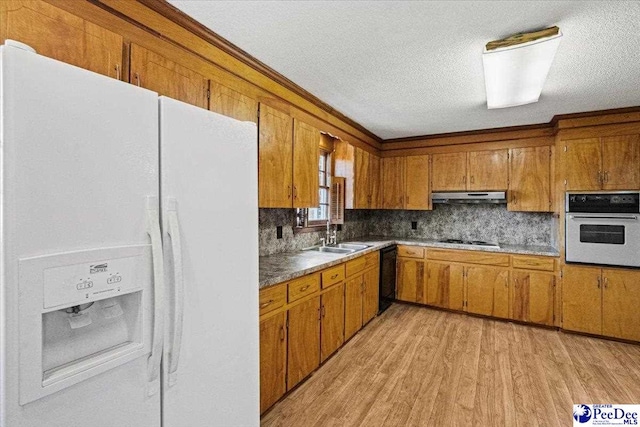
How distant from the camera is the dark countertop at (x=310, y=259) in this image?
7.32ft

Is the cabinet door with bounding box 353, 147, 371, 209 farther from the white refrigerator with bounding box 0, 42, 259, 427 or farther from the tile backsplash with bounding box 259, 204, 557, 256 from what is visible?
the white refrigerator with bounding box 0, 42, 259, 427

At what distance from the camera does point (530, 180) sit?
411cm

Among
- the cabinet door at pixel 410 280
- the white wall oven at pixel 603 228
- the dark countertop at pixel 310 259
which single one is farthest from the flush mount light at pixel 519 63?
the cabinet door at pixel 410 280

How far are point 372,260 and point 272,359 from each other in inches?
79.5

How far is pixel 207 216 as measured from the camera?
1.28 meters

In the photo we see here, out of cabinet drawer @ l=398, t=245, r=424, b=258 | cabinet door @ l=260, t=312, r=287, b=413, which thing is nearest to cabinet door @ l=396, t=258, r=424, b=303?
cabinet drawer @ l=398, t=245, r=424, b=258

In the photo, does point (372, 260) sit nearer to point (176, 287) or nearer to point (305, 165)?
point (305, 165)

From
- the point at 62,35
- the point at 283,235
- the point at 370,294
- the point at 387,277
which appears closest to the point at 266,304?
the point at 283,235

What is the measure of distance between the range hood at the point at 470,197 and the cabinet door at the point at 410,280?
0.96 metres

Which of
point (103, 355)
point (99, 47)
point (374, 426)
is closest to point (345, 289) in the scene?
point (374, 426)

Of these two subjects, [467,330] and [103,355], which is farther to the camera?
[467,330]

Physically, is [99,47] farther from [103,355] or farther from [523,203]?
[523,203]

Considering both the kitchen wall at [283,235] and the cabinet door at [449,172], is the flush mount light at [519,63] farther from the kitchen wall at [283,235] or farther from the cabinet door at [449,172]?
the kitchen wall at [283,235]

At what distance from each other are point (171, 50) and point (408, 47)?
4.77ft
